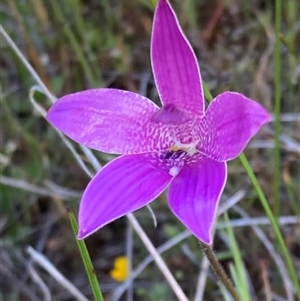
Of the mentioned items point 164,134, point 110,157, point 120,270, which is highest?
point 164,134

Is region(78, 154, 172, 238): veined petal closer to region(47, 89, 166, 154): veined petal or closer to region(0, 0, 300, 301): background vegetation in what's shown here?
region(47, 89, 166, 154): veined petal

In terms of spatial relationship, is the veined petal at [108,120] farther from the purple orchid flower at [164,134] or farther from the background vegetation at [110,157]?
the background vegetation at [110,157]

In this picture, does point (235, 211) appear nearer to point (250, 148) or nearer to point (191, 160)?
point (250, 148)

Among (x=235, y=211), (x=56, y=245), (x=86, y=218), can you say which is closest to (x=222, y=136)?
(x=86, y=218)

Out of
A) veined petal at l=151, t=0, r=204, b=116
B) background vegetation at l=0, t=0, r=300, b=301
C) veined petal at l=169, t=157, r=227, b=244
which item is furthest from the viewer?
background vegetation at l=0, t=0, r=300, b=301

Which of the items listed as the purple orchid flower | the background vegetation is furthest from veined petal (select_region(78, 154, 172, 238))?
the background vegetation

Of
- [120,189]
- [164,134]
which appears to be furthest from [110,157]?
[120,189]

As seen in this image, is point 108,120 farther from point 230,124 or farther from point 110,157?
point 110,157
